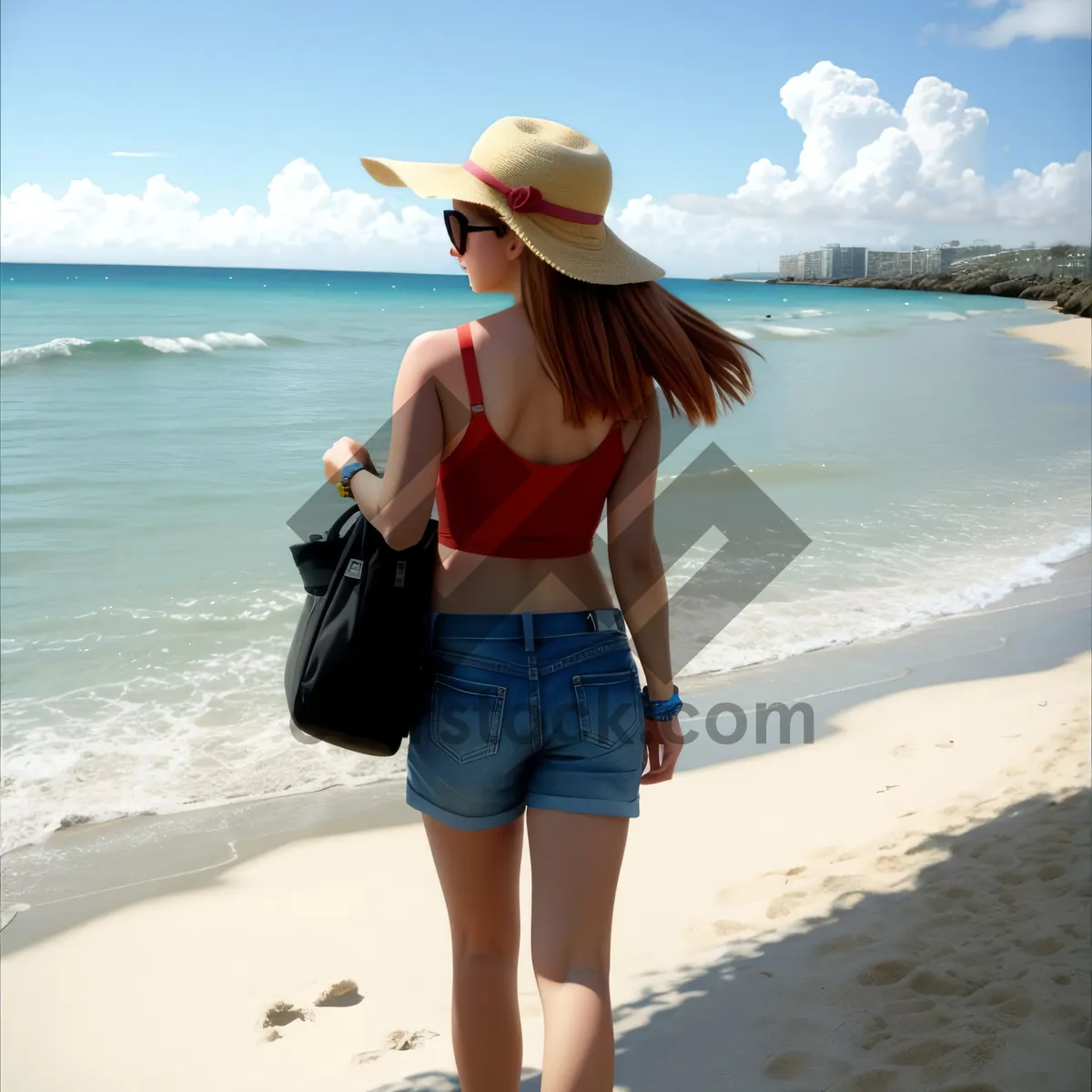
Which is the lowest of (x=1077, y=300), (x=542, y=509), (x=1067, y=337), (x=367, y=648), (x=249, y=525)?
(x=249, y=525)

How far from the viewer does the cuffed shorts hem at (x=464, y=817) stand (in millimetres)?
1814

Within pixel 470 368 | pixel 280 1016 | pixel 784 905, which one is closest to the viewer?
pixel 470 368

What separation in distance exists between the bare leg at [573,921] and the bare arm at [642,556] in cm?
30

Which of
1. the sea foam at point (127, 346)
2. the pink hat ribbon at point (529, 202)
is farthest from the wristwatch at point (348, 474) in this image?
the sea foam at point (127, 346)

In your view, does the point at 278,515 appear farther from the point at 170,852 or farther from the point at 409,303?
the point at 409,303

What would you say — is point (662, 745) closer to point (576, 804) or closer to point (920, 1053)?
point (576, 804)

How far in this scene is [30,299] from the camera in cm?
4175

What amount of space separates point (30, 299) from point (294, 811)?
42587 millimetres

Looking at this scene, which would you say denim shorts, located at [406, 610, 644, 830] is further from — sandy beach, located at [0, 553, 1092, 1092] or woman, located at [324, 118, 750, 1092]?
sandy beach, located at [0, 553, 1092, 1092]

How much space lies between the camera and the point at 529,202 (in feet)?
5.75

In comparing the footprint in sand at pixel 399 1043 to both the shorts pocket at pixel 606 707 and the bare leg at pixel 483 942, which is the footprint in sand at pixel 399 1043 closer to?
the bare leg at pixel 483 942

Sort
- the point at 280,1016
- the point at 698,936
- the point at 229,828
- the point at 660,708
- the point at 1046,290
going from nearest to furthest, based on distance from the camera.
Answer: the point at 660,708, the point at 280,1016, the point at 698,936, the point at 229,828, the point at 1046,290

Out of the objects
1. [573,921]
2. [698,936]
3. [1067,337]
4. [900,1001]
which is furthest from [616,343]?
[1067,337]

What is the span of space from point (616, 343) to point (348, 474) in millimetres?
499
